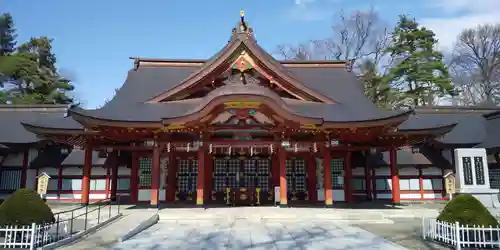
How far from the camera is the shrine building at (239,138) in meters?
16.7

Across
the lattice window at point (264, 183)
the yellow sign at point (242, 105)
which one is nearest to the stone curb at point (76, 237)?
the yellow sign at point (242, 105)

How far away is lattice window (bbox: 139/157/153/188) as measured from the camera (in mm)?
20562

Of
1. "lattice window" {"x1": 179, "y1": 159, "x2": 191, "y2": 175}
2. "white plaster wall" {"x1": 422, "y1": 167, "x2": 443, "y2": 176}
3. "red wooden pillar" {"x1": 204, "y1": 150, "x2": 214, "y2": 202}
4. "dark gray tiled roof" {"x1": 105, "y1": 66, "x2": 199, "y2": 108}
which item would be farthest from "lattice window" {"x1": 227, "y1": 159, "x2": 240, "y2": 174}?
"white plaster wall" {"x1": 422, "y1": 167, "x2": 443, "y2": 176}

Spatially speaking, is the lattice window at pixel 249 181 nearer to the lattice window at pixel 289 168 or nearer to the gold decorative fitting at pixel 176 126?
the lattice window at pixel 289 168

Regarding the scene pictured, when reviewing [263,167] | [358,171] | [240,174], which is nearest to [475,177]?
[358,171]

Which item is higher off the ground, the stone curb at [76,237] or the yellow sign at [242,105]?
the yellow sign at [242,105]

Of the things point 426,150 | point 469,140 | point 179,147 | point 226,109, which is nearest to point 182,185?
point 179,147

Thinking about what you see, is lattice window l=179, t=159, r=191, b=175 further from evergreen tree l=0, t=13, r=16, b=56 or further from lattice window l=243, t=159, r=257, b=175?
evergreen tree l=0, t=13, r=16, b=56

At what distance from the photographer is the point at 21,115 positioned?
2700 centimetres

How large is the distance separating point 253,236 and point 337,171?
36.9ft

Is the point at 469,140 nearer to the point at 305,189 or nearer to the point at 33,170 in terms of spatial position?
the point at 305,189

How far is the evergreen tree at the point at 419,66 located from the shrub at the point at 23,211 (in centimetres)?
3786

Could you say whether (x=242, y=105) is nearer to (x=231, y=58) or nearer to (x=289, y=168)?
(x=231, y=58)

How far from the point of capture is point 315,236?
439 inches
